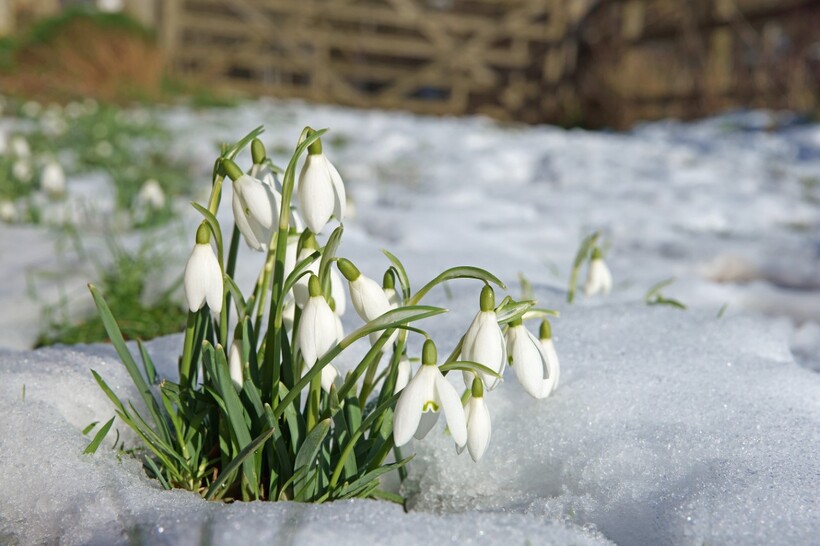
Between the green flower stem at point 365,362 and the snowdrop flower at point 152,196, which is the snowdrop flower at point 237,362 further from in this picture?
the snowdrop flower at point 152,196

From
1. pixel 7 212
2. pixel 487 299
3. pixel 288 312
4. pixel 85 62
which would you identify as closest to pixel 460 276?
pixel 487 299

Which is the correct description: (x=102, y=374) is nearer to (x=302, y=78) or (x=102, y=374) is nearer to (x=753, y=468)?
(x=753, y=468)

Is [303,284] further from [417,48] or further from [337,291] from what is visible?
[417,48]

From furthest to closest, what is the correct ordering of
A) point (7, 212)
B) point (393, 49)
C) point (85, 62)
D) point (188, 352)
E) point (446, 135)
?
point (393, 49), point (85, 62), point (446, 135), point (7, 212), point (188, 352)

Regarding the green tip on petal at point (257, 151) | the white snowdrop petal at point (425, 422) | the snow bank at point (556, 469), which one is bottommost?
the snow bank at point (556, 469)

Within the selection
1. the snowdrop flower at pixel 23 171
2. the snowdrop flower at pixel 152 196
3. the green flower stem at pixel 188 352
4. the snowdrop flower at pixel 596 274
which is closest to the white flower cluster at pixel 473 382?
the green flower stem at pixel 188 352

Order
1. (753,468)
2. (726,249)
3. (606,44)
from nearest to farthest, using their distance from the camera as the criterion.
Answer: (753,468), (726,249), (606,44)

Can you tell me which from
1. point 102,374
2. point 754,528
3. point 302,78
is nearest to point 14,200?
point 102,374
